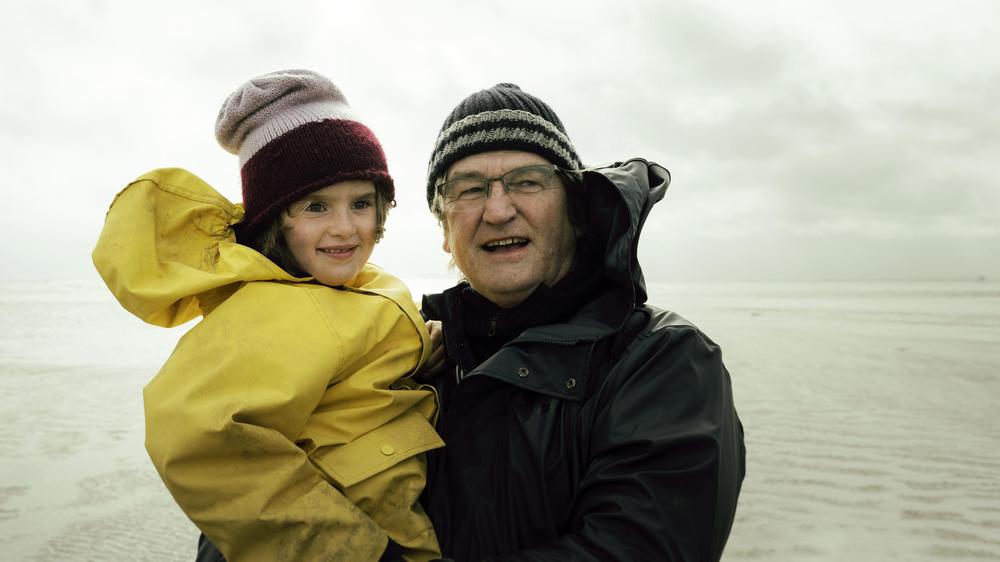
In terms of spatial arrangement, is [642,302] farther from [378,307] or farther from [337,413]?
[337,413]

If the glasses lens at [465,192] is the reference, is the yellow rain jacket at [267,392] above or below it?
below

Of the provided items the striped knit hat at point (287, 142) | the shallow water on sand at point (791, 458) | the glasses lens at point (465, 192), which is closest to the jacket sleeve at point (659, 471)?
the glasses lens at point (465, 192)

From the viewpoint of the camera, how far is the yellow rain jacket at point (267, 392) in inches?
69.4

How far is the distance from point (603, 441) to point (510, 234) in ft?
3.51

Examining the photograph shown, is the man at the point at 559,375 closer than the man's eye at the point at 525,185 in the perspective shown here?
Yes

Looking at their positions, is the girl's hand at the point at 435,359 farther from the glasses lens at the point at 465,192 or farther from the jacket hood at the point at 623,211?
the jacket hood at the point at 623,211

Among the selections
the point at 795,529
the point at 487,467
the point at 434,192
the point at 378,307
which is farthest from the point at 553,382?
the point at 795,529

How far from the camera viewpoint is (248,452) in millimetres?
1794

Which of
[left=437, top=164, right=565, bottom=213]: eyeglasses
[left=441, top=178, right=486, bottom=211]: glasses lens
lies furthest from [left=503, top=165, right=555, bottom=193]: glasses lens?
[left=441, top=178, right=486, bottom=211]: glasses lens

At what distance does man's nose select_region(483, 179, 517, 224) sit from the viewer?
8.34 feet

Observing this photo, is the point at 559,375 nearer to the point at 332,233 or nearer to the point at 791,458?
the point at 332,233

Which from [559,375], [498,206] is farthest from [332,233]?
[559,375]

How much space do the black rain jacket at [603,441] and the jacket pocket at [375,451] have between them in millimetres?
118

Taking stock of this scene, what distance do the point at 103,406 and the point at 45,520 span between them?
443 cm
